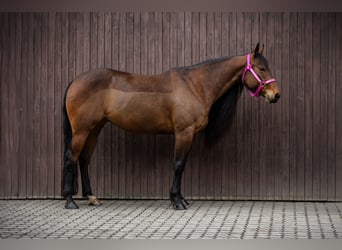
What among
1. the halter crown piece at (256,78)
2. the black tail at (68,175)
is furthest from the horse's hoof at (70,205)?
the halter crown piece at (256,78)

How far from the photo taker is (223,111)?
339 inches

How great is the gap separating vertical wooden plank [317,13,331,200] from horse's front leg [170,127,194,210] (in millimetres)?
1782

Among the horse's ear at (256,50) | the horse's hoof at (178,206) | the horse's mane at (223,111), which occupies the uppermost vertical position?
the horse's ear at (256,50)

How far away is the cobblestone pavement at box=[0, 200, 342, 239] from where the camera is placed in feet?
20.9

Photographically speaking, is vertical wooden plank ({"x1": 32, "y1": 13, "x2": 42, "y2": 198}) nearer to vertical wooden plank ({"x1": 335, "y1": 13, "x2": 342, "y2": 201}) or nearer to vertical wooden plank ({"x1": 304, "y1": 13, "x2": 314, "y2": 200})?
vertical wooden plank ({"x1": 304, "y1": 13, "x2": 314, "y2": 200})

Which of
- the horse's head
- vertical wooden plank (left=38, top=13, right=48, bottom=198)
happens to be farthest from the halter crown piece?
vertical wooden plank (left=38, top=13, right=48, bottom=198)

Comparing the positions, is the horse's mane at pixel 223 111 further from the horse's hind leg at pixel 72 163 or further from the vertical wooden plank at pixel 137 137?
the horse's hind leg at pixel 72 163

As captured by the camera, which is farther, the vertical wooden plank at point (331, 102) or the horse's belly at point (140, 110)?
the vertical wooden plank at point (331, 102)

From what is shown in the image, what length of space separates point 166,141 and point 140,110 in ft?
2.73

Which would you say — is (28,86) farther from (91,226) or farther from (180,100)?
(91,226)

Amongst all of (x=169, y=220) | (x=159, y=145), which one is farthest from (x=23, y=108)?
(x=169, y=220)

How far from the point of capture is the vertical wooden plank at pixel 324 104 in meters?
9.02

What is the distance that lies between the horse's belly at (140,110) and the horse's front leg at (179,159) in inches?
9.1

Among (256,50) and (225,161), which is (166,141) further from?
(256,50)
